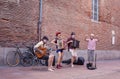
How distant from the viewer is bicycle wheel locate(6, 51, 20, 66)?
14.5 m

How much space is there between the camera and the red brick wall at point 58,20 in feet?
49.1

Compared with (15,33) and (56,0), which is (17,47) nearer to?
(15,33)

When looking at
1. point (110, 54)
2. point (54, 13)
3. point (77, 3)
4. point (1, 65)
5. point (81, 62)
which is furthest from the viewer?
point (110, 54)

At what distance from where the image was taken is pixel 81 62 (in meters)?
16.7

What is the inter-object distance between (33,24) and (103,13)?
27.5ft

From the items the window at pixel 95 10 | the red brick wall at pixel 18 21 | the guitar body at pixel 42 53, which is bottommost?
the guitar body at pixel 42 53

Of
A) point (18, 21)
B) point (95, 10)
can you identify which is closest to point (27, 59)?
point (18, 21)

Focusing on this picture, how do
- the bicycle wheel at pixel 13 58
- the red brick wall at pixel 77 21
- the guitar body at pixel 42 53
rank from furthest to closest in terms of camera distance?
the red brick wall at pixel 77 21
the bicycle wheel at pixel 13 58
the guitar body at pixel 42 53

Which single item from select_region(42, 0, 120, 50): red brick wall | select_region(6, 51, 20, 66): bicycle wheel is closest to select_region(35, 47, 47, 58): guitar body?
select_region(6, 51, 20, 66): bicycle wheel

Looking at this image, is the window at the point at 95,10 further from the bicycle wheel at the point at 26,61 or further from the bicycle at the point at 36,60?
the bicycle wheel at the point at 26,61

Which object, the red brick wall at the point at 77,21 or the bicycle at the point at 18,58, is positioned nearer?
the bicycle at the point at 18,58

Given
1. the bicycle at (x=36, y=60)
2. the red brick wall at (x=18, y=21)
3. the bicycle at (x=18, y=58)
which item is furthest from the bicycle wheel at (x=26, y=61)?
the red brick wall at (x=18, y=21)

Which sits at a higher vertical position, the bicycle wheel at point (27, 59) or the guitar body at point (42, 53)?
the guitar body at point (42, 53)

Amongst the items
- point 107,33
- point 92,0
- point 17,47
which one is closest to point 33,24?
point 17,47
